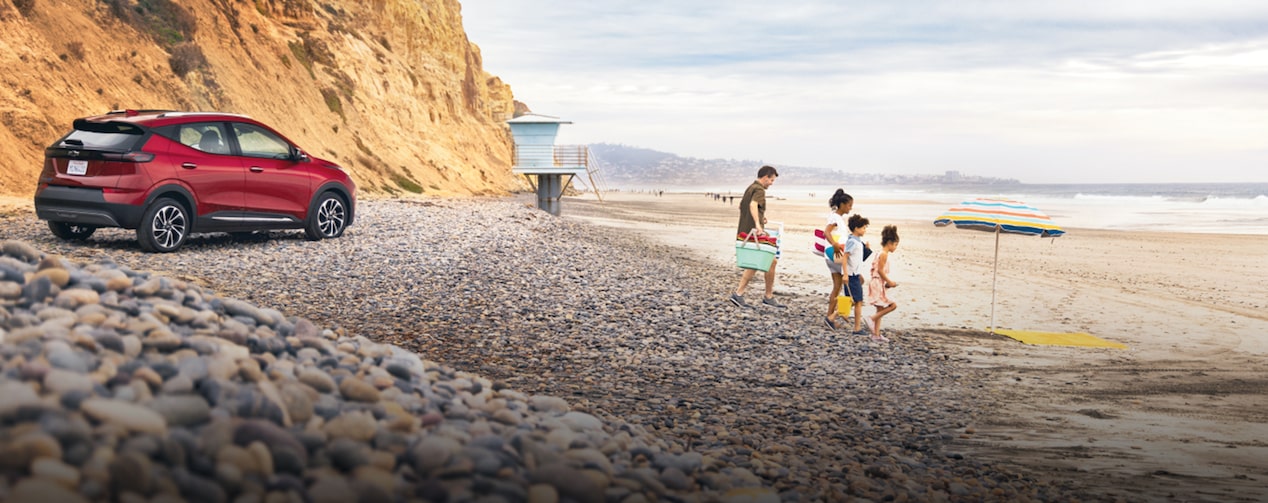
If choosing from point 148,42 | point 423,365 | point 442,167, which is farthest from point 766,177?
point 442,167

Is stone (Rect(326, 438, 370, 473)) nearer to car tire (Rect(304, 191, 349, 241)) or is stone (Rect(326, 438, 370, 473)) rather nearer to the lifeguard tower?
car tire (Rect(304, 191, 349, 241))

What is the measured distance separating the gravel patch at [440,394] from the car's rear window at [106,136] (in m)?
1.47

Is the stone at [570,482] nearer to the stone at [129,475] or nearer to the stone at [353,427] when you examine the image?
the stone at [353,427]

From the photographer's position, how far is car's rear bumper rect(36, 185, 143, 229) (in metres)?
11.8

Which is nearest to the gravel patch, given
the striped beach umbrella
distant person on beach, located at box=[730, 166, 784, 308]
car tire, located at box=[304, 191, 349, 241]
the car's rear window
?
distant person on beach, located at box=[730, 166, 784, 308]

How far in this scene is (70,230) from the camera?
13109 mm

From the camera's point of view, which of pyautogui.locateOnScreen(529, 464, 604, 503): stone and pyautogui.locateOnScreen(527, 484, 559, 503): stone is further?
pyautogui.locateOnScreen(529, 464, 604, 503): stone

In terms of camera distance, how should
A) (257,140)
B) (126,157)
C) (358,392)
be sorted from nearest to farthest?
(358,392), (126,157), (257,140)

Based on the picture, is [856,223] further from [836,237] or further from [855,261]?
[855,261]

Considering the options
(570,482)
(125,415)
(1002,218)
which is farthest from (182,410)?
(1002,218)

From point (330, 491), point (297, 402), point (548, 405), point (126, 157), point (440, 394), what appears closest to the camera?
point (330, 491)

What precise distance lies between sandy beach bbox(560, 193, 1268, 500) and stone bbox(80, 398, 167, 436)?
5642 millimetres

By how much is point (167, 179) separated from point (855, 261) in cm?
920

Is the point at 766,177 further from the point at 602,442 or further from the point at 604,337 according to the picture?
the point at 602,442
